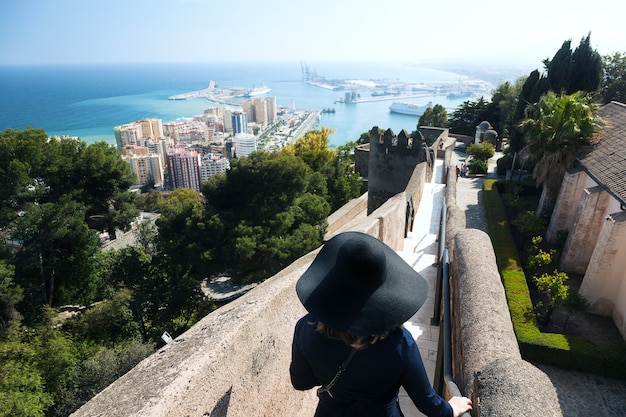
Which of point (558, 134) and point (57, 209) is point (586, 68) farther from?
point (57, 209)

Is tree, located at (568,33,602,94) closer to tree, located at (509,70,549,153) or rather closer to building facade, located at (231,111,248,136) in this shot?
tree, located at (509,70,549,153)

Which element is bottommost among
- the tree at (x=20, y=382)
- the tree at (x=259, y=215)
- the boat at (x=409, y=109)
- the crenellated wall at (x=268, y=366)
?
the boat at (x=409, y=109)

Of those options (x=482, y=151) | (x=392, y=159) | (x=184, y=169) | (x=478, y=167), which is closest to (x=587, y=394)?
(x=392, y=159)

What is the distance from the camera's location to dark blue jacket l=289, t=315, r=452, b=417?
1822mm

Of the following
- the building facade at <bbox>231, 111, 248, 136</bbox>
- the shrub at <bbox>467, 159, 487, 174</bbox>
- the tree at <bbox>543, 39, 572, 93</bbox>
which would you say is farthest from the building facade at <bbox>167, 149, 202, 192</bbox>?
the building facade at <bbox>231, 111, 248, 136</bbox>

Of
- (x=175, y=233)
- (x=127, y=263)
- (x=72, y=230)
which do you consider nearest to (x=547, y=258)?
(x=175, y=233)

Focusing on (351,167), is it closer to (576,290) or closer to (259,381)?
(576,290)

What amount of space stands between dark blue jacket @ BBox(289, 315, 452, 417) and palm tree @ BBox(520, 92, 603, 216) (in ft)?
48.1

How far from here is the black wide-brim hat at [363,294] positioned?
1682mm

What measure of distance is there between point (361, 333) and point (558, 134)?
15.1 metres

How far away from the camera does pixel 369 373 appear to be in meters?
1.83

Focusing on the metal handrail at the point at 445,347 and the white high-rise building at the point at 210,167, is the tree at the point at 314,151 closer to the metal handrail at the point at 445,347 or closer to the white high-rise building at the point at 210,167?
the metal handrail at the point at 445,347

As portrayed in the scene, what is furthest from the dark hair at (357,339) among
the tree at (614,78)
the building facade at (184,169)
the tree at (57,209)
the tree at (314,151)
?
the building facade at (184,169)

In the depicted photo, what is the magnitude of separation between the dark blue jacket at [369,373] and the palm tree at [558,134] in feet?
48.1
